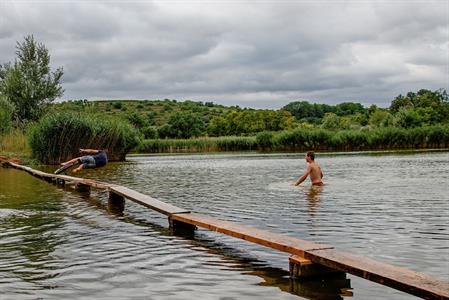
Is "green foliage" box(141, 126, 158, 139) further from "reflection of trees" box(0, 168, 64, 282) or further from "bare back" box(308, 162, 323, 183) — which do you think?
"bare back" box(308, 162, 323, 183)

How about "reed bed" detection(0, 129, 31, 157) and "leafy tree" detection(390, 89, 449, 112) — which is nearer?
"reed bed" detection(0, 129, 31, 157)

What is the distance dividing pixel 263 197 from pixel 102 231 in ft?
21.5

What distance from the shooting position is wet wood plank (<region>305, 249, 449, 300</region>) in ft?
17.8

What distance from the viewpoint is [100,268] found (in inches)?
308

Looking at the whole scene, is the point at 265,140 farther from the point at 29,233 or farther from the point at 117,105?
the point at 117,105

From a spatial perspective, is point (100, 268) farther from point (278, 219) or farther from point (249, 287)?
point (278, 219)

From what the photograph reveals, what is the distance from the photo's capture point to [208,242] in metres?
9.78

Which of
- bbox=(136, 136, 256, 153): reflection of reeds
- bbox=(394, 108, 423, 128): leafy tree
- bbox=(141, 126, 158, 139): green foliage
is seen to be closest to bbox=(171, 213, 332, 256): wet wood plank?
bbox=(136, 136, 256, 153): reflection of reeds

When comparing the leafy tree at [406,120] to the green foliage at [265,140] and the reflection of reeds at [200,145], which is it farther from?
the reflection of reeds at [200,145]

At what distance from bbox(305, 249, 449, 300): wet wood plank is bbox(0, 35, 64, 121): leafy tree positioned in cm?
4560

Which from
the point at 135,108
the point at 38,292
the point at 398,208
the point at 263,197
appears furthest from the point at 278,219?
the point at 135,108

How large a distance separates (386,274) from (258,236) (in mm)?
2690

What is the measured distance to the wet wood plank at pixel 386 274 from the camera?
5.43 meters

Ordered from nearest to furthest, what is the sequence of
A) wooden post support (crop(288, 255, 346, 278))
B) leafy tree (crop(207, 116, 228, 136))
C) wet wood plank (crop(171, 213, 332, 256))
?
wooden post support (crop(288, 255, 346, 278)) → wet wood plank (crop(171, 213, 332, 256)) → leafy tree (crop(207, 116, 228, 136))
